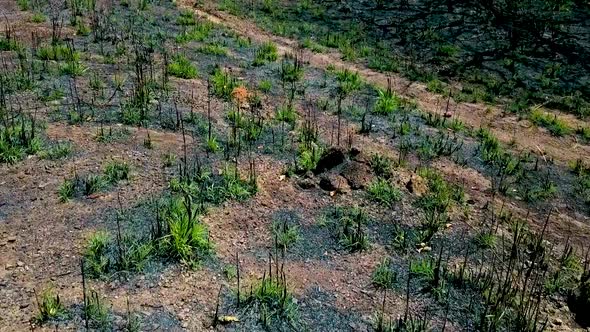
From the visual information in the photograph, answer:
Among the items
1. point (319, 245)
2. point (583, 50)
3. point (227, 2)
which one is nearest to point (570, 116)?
point (583, 50)

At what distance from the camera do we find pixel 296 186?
23.2ft

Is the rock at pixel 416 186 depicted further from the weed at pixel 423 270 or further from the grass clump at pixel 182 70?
the grass clump at pixel 182 70

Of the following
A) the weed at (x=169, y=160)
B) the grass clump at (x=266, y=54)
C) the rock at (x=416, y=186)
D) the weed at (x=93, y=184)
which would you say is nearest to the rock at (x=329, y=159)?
the rock at (x=416, y=186)

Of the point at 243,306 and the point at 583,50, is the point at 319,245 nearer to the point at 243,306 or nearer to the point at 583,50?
the point at 243,306

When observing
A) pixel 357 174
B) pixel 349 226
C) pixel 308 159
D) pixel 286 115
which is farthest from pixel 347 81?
pixel 349 226

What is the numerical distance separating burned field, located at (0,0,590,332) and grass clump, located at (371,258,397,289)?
0.8 inches

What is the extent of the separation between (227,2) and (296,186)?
30.7 ft

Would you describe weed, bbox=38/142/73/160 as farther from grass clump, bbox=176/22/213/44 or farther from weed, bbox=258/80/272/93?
grass clump, bbox=176/22/213/44

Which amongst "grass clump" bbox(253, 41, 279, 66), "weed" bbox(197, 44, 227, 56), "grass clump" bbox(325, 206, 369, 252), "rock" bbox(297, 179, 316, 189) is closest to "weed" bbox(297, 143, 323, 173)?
"rock" bbox(297, 179, 316, 189)

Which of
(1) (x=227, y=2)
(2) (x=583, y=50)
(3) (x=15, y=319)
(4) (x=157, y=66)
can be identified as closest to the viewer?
(3) (x=15, y=319)

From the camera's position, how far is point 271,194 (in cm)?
682

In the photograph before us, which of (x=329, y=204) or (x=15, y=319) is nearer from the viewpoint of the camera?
(x=15, y=319)

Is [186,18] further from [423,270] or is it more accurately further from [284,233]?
[423,270]

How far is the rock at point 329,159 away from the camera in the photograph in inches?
287
